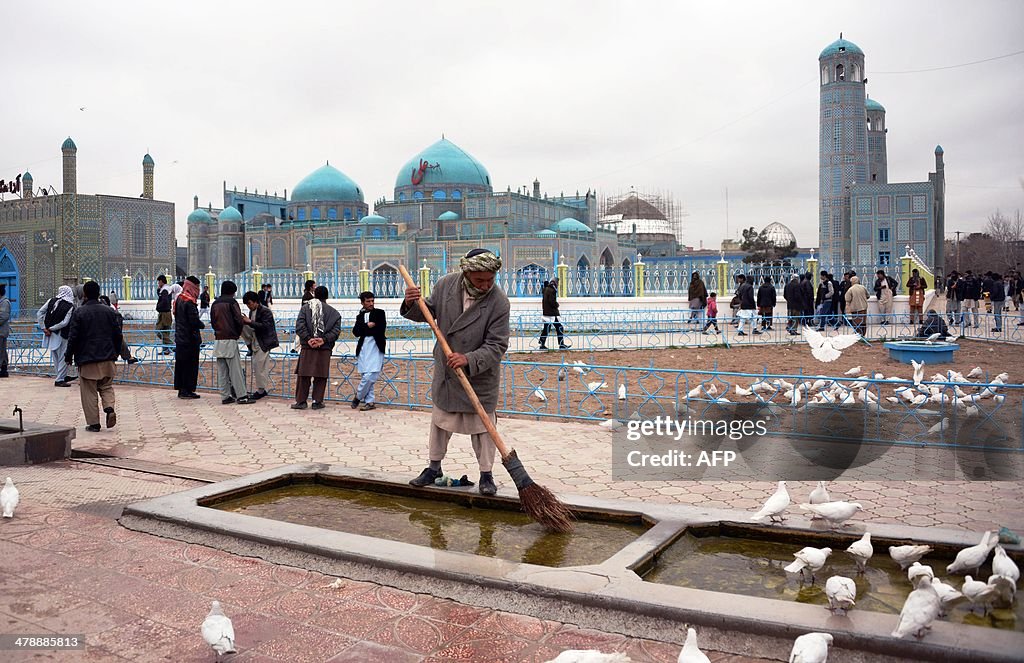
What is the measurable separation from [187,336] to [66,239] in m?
29.5

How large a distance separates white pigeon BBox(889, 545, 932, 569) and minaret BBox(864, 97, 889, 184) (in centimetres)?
4090

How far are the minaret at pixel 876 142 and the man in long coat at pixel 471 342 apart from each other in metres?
40.3

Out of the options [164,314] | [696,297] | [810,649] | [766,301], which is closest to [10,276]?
[164,314]

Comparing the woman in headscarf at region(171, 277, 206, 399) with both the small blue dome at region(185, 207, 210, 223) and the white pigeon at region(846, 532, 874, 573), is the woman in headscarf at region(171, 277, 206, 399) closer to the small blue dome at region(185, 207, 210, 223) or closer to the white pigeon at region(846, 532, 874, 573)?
the white pigeon at region(846, 532, 874, 573)

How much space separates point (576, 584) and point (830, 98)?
41514 mm

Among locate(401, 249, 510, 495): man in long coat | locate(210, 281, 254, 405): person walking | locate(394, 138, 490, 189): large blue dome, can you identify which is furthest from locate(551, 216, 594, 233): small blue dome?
locate(401, 249, 510, 495): man in long coat

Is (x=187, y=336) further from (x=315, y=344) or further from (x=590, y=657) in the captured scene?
(x=590, y=657)

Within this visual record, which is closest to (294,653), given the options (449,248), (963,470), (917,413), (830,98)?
(963,470)

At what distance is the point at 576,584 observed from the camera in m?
2.98

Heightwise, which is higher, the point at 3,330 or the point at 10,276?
the point at 10,276

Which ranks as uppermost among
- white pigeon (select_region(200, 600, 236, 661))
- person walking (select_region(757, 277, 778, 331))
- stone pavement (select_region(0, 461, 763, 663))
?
person walking (select_region(757, 277, 778, 331))

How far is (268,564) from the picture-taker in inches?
139

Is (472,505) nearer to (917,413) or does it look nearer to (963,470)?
(963,470)

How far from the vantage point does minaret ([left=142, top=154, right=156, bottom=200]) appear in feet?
126
